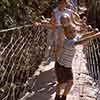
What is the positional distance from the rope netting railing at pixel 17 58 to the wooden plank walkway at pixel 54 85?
0.15 meters

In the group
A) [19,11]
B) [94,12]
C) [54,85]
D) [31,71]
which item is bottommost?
[94,12]

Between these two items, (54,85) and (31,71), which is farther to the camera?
(31,71)

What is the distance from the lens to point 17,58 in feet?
16.0

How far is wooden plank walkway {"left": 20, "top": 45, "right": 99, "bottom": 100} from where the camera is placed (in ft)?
17.1

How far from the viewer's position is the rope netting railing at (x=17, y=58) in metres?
4.20

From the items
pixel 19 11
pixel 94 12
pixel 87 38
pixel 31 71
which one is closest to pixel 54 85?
pixel 31 71

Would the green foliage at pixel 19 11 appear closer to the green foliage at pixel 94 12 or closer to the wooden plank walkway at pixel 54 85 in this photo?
the wooden plank walkway at pixel 54 85

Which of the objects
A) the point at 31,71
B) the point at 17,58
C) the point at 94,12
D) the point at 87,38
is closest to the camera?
the point at 87,38

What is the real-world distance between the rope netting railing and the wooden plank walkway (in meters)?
0.15

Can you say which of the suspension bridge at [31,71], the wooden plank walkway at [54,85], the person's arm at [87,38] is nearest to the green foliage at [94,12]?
the suspension bridge at [31,71]

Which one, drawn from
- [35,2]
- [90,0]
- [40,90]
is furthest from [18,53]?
[90,0]

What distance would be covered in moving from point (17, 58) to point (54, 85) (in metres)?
1.00

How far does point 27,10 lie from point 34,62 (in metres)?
0.92

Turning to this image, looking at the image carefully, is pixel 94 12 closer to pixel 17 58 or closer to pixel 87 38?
pixel 17 58
